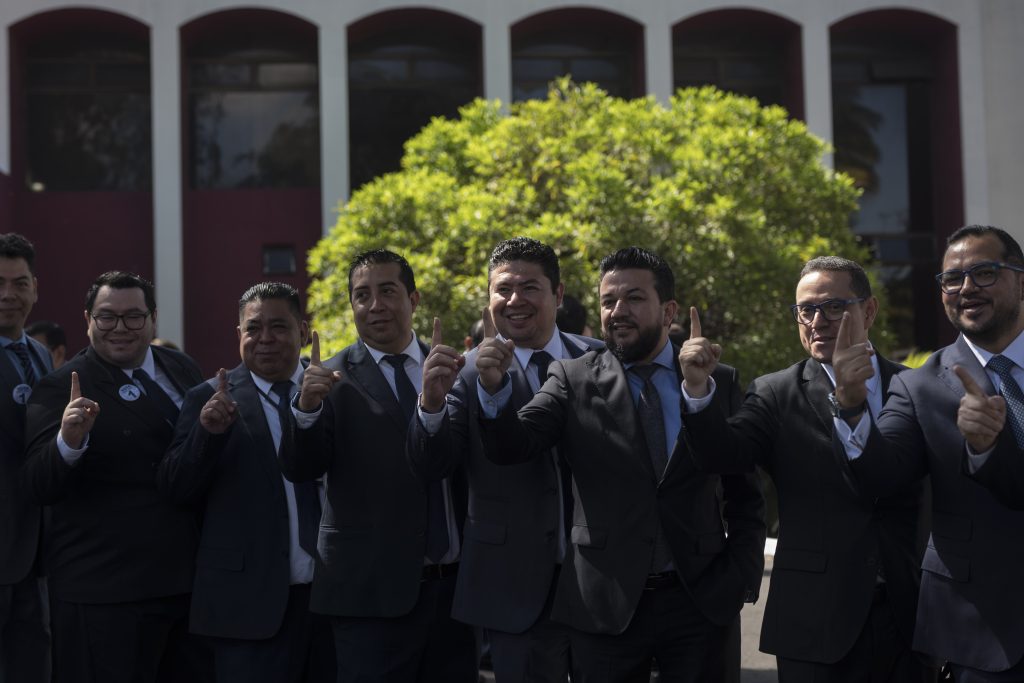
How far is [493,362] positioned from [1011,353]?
177cm

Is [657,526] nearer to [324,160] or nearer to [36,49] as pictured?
[324,160]

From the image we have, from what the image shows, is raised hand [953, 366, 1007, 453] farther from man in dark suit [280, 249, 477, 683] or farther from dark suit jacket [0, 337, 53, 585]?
dark suit jacket [0, 337, 53, 585]

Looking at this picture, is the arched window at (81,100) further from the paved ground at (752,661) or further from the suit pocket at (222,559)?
the suit pocket at (222,559)

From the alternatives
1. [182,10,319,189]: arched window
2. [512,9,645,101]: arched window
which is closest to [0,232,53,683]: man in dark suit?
[182,10,319,189]: arched window

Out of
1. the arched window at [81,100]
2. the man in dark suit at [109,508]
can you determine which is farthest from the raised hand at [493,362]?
the arched window at [81,100]

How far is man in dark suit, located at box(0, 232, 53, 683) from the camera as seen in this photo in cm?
498

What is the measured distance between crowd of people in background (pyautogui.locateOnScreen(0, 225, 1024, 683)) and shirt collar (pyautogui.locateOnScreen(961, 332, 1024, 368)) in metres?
0.02

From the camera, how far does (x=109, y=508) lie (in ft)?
16.1

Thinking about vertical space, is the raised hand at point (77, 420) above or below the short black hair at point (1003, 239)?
below

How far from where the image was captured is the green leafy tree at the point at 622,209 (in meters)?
11.6

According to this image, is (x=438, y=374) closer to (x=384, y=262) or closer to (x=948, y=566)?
(x=384, y=262)

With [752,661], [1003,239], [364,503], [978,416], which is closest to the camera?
[978,416]

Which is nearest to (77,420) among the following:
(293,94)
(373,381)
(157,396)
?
(157,396)

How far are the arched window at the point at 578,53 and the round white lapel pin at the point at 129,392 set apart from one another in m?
14.4
